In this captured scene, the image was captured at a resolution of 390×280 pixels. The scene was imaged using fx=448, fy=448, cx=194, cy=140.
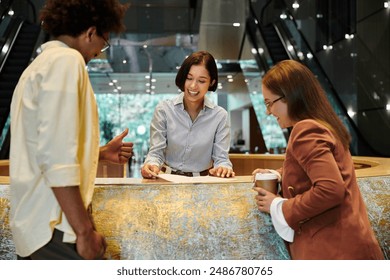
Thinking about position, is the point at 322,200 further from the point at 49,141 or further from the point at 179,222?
the point at 49,141

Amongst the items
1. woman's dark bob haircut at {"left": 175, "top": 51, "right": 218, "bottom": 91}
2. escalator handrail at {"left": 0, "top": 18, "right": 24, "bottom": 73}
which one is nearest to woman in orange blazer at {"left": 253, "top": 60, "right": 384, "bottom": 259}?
woman's dark bob haircut at {"left": 175, "top": 51, "right": 218, "bottom": 91}

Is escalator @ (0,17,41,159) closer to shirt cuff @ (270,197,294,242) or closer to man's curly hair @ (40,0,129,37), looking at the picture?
man's curly hair @ (40,0,129,37)

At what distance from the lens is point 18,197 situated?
49.3 inches

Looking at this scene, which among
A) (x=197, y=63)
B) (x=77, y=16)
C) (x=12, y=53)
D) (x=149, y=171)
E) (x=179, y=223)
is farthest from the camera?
(x=12, y=53)

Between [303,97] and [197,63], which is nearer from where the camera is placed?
[303,97]

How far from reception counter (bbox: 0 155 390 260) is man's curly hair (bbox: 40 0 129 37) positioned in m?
0.68

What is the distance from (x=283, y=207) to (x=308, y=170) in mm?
173

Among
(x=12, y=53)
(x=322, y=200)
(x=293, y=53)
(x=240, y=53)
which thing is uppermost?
(x=322, y=200)

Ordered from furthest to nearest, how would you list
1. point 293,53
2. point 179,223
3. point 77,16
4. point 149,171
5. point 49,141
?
point 293,53
point 149,171
point 179,223
point 77,16
point 49,141

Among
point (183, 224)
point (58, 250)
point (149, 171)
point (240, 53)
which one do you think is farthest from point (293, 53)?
point (58, 250)

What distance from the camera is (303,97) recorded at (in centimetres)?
151

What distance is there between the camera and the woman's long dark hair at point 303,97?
4.93 ft

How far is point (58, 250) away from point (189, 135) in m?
1.42
